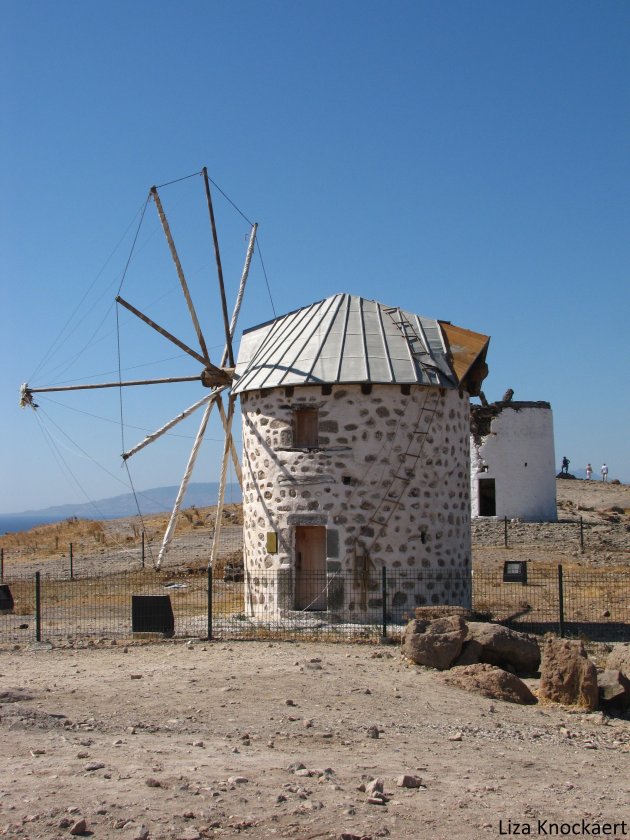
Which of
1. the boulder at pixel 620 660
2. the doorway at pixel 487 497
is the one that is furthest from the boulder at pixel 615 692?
the doorway at pixel 487 497

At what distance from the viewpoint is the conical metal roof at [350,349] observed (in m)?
19.7

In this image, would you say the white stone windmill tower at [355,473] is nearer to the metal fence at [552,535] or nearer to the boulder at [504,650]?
the boulder at [504,650]

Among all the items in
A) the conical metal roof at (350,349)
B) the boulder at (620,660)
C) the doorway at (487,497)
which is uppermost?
the conical metal roof at (350,349)

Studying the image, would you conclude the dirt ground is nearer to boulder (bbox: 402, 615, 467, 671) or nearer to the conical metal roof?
boulder (bbox: 402, 615, 467, 671)

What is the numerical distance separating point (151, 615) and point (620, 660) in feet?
26.9

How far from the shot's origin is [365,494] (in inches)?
758

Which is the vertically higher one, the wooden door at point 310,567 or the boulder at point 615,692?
the wooden door at point 310,567

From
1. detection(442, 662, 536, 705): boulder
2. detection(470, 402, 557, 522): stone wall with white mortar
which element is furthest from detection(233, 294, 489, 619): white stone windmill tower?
detection(470, 402, 557, 522): stone wall with white mortar

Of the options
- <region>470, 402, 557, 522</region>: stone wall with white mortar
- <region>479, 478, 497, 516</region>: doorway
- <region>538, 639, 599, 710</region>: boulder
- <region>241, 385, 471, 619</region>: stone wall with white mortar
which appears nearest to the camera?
<region>538, 639, 599, 710</region>: boulder

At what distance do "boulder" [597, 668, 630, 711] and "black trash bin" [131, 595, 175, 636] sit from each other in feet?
26.2

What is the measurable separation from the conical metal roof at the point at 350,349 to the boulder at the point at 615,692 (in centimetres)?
782

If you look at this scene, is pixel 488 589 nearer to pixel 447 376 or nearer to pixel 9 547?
pixel 447 376

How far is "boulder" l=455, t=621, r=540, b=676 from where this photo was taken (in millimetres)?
14758

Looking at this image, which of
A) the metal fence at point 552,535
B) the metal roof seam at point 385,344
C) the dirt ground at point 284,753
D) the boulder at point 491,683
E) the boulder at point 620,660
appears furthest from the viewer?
the metal fence at point 552,535
